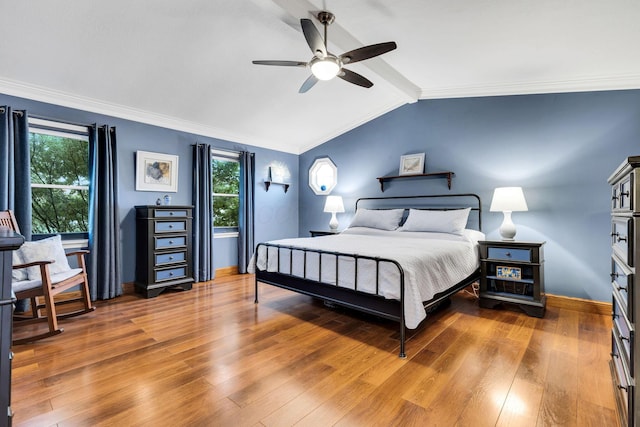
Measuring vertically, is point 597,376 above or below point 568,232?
below

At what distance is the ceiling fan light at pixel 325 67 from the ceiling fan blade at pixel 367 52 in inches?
3.8

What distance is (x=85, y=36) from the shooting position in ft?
8.89

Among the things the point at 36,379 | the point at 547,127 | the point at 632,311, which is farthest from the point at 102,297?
the point at 547,127

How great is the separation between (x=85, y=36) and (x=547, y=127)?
15.7 ft

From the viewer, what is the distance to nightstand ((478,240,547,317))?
3.07 metres

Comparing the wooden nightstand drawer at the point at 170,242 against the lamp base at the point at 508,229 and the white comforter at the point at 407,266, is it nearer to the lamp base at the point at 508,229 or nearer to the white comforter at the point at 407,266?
the white comforter at the point at 407,266

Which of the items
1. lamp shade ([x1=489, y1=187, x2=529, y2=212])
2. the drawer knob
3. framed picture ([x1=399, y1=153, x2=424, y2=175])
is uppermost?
framed picture ([x1=399, y1=153, x2=424, y2=175])

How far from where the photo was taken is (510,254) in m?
3.21

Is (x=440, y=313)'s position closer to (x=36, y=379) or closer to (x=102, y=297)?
(x=36, y=379)

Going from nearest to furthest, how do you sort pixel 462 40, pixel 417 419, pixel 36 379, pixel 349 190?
pixel 417 419 < pixel 36 379 < pixel 462 40 < pixel 349 190

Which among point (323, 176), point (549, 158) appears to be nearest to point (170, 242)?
point (323, 176)

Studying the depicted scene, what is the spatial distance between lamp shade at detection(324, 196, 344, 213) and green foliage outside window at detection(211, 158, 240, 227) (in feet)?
5.04

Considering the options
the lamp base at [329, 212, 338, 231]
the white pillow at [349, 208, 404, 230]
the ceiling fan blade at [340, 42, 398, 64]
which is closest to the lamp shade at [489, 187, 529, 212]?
the white pillow at [349, 208, 404, 230]

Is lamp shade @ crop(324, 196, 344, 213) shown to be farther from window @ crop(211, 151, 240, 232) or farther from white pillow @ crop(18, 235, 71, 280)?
white pillow @ crop(18, 235, 71, 280)
